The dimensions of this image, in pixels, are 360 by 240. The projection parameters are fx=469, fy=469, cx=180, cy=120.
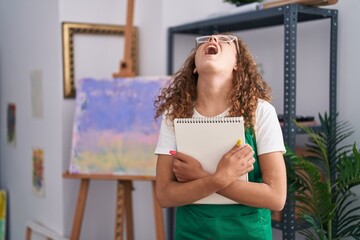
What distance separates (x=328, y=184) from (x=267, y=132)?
0.68 m

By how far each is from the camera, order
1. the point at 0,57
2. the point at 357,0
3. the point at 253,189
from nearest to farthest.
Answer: the point at 253,189
the point at 357,0
the point at 0,57

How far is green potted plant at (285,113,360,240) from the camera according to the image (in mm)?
1764

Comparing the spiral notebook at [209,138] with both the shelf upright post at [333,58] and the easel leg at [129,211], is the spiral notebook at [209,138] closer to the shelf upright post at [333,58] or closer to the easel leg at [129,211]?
the shelf upright post at [333,58]

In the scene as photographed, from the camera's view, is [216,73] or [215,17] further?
[215,17]

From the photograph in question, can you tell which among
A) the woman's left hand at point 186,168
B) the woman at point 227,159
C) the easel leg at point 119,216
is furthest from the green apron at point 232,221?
the easel leg at point 119,216

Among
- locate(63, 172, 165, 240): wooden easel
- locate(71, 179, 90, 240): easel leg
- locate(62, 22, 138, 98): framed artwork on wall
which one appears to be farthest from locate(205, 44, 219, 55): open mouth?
locate(62, 22, 138, 98): framed artwork on wall

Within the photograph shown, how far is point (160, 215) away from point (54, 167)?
2.82 ft

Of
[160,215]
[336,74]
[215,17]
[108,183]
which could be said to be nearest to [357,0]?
[336,74]

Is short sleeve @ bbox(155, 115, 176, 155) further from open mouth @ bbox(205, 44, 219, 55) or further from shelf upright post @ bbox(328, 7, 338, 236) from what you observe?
shelf upright post @ bbox(328, 7, 338, 236)

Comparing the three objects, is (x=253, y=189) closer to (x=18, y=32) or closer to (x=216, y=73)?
(x=216, y=73)

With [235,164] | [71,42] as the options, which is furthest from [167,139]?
[71,42]

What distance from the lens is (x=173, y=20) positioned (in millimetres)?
2752

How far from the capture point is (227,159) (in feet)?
3.91

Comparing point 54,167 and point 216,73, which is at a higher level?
point 216,73
